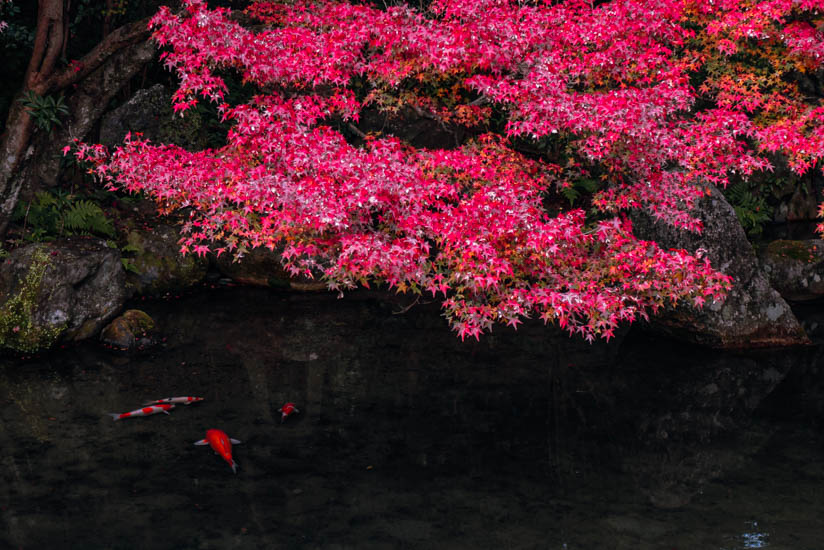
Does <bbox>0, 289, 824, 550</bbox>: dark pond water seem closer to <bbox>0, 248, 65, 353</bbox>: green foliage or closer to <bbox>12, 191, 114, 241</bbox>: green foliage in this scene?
<bbox>0, 248, 65, 353</bbox>: green foliage

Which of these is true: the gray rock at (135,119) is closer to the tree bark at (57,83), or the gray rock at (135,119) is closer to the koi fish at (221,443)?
the tree bark at (57,83)

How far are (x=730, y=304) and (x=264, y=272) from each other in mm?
6545

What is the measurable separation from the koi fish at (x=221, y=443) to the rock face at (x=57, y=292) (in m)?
3.25

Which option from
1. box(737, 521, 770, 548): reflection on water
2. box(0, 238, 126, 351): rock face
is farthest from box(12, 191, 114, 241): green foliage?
box(737, 521, 770, 548): reflection on water

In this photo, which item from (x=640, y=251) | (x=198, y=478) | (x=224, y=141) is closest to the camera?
(x=198, y=478)

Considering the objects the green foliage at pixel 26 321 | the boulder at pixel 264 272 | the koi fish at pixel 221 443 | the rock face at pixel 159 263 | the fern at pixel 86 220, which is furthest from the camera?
the boulder at pixel 264 272

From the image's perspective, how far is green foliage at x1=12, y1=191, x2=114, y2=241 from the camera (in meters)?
9.42

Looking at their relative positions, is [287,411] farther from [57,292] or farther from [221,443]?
[57,292]

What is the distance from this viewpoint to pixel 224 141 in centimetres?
1190

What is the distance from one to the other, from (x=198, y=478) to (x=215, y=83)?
4.00 meters

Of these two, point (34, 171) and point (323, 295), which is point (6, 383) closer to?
point (34, 171)

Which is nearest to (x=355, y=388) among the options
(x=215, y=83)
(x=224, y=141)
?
(x=215, y=83)

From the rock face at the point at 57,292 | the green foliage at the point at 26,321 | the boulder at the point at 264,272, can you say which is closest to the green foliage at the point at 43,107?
the rock face at the point at 57,292

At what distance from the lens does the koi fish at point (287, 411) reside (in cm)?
642
